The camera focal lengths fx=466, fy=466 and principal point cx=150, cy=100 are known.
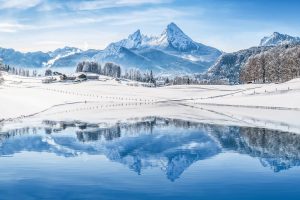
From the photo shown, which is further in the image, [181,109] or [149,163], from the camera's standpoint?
[181,109]

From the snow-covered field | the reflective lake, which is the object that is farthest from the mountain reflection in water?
the snow-covered field

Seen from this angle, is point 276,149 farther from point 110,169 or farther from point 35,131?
point 35,131

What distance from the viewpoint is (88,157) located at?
45188 millimetres

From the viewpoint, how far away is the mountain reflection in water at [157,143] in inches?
1695

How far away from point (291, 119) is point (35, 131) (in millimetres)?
42365

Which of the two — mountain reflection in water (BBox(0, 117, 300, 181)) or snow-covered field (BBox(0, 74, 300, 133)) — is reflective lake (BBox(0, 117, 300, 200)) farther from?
snow-covered field (BBox(0, 74, 300, 133))

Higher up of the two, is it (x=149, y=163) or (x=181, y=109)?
(x=181, y=109)

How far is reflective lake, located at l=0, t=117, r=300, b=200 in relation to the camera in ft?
101

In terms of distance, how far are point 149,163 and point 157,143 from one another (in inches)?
534

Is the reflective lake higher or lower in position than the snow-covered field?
lower

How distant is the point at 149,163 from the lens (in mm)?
41875

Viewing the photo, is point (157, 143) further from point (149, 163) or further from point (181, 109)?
point (181, 109)

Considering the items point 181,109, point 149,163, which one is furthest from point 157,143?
point 181,109

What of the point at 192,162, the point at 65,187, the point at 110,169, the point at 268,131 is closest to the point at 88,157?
the point at 110,169
